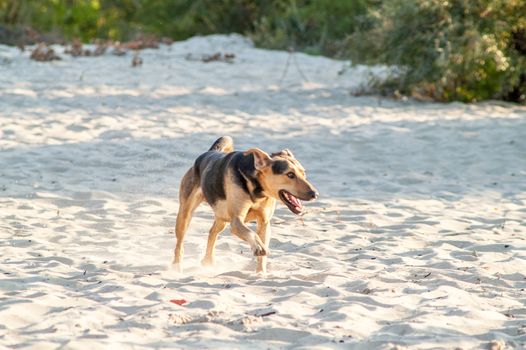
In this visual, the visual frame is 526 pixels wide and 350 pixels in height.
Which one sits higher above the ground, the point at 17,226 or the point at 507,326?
the point at 507,326

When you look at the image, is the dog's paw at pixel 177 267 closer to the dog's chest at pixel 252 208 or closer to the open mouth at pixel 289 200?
the dog's chest at pixel 252 208

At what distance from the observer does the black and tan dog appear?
6.93m

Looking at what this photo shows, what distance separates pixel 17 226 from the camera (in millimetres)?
8781

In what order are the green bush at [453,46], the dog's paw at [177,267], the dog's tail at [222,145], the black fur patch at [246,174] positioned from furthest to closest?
the green bush at [453,46], the dog's tail at [222,145], the dog's paw at [177,267], the black fur patch at [246,174]

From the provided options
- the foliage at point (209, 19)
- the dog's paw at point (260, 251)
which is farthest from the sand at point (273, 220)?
the foliage at point (209, 19)

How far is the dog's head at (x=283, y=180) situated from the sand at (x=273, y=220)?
2.04 feet

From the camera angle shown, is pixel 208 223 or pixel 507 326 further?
pixel 208 223

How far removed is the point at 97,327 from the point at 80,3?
25.4 metres

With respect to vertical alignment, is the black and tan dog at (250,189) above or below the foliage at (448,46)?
below

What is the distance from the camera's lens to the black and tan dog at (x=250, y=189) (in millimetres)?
6934

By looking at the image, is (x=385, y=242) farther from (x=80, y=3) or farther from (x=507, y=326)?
(x=80, y=3)

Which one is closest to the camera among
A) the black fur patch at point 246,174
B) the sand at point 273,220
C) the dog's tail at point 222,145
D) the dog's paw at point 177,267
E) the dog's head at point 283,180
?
the sand at point 273,220

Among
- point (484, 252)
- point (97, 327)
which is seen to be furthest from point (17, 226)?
point (484, 252)

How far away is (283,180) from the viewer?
6.93 meters
